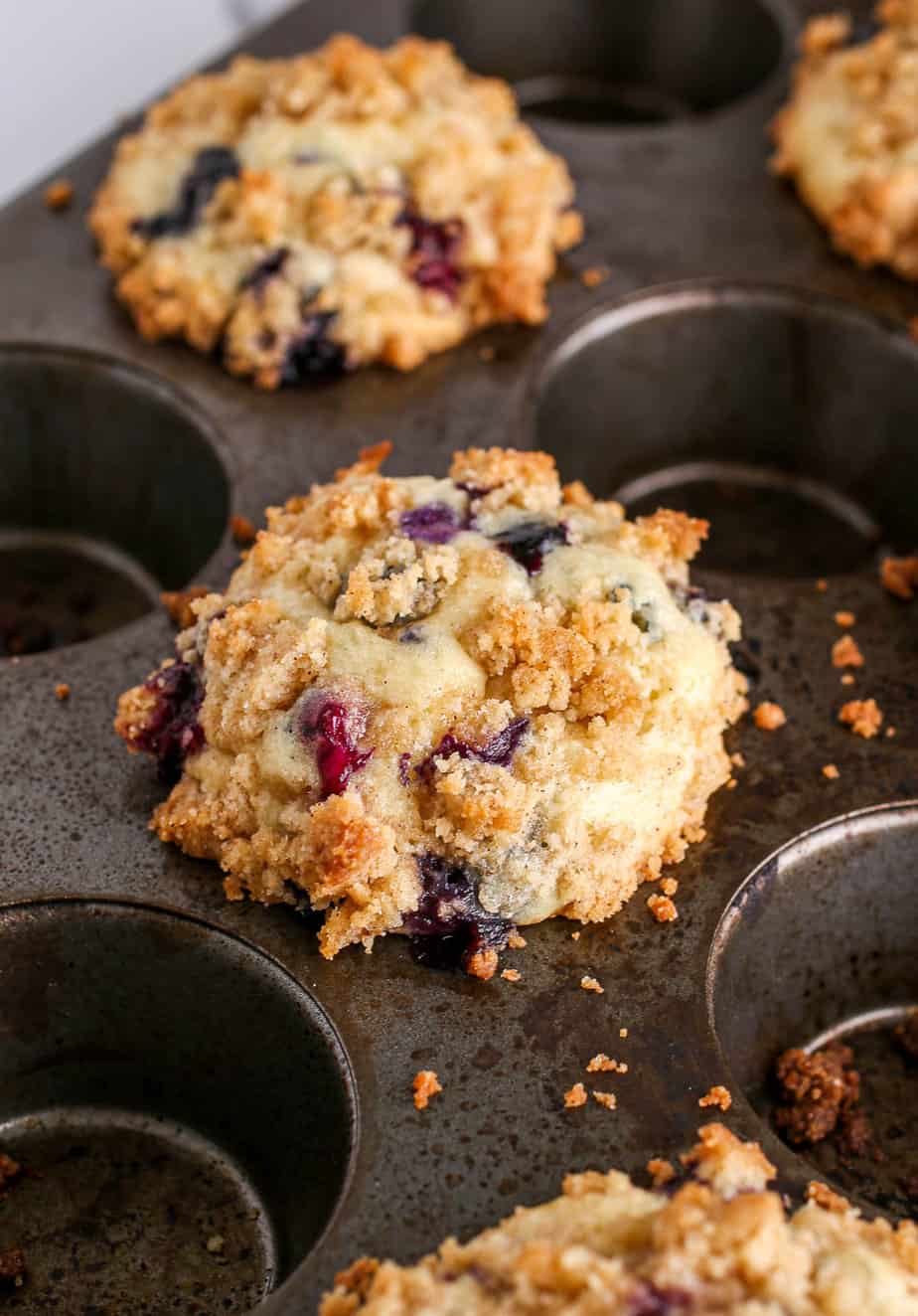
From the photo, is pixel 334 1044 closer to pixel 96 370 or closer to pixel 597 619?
pixel 597 619

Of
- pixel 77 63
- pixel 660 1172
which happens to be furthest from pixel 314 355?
pixel 77 63

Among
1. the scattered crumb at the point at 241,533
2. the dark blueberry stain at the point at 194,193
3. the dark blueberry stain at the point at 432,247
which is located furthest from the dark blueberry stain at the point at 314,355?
the scattered crumb at the point at 241,533

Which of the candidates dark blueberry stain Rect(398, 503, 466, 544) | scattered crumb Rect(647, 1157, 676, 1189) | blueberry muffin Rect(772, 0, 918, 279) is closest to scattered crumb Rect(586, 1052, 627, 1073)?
scattered crumb Rect(647, 1157, 676, 1189)

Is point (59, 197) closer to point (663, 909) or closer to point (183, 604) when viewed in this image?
point (183, 604)

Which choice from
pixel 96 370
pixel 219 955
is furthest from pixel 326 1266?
pixel 96 370

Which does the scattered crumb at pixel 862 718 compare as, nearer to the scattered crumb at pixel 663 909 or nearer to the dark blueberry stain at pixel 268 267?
the scattered crumb at pixel 663 909

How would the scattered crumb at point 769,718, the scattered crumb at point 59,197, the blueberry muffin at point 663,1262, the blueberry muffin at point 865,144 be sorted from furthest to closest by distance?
the scattered crumb at point 59,197 → the blueberry muffin at point 865,144 → the scattered crumb at point 769,718 → the blueberry muffin at point 663,1262

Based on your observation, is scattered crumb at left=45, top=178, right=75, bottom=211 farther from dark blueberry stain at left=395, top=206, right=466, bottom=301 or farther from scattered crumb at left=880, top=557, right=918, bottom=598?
scattered crumb at left=880, top=557, right=918, bottom=598

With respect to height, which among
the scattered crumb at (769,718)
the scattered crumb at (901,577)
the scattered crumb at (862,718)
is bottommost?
the scattered crumb at (901,577)
